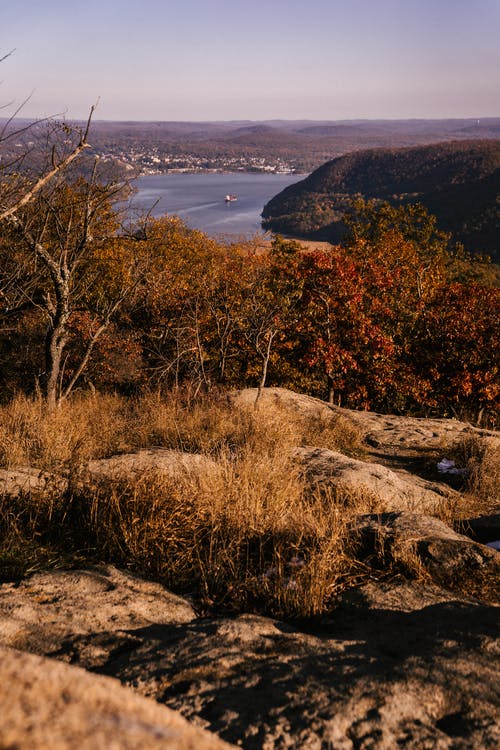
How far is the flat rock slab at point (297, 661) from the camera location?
1.70 metres

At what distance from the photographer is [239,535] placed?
143 inches

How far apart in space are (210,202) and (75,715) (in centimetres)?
14869

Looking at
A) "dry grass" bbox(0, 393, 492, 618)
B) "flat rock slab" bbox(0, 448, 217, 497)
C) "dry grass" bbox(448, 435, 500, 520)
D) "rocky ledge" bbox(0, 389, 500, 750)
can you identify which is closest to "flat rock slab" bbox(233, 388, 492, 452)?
"dry grass" bbox(448, 435, 500, 520)

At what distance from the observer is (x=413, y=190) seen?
12938cm

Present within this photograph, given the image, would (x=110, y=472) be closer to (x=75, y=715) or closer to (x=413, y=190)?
(x=75, y=715)

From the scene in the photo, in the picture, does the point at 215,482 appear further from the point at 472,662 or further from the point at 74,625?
the point at 472,662

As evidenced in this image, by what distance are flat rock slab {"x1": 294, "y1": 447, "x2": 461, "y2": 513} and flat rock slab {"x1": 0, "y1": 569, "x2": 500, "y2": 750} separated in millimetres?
2699

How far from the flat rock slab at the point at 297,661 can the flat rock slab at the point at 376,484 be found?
2.70m

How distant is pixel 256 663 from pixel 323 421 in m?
8.62

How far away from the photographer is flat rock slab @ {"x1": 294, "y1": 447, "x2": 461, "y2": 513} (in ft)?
19.2

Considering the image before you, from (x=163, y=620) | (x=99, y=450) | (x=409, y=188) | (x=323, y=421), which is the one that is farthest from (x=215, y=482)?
(x=409, y=188)

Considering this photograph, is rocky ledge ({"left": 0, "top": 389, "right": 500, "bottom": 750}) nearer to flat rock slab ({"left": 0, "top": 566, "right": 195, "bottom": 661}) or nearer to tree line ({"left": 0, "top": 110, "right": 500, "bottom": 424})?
flat rock slab ({"left": 0, "top": 566, "right": 195, "bottom": 661})

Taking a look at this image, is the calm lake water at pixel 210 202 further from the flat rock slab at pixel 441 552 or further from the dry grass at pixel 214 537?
the flat rock slab at pixel 441 552

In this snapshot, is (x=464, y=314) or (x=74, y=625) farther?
(x=464, y=314)
